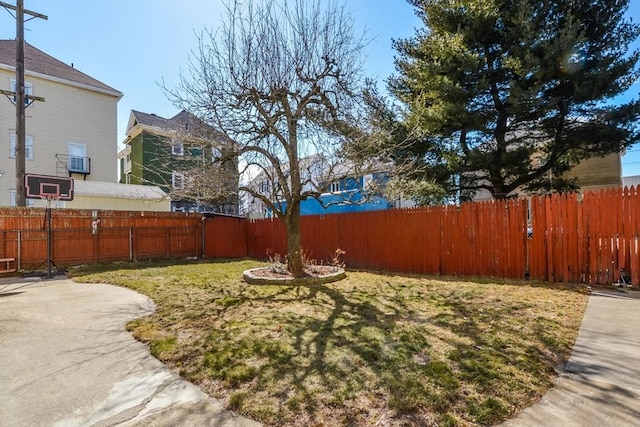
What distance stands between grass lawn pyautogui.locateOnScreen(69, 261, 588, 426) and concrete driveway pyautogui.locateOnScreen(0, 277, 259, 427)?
19cm

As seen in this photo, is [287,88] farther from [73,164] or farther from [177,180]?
[73,164]

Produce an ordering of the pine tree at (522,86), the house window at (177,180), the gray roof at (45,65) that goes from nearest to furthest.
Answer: the house window at (177,180) → the pine tree at (522,86) → the gray roof at (45,65)

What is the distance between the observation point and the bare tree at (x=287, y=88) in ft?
23.4

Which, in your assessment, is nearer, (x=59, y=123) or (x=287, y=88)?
(x=287, y=88)

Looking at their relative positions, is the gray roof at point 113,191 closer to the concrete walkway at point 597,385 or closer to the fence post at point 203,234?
the fence post at point 203,234

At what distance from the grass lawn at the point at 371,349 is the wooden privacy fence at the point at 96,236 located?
7.14 m

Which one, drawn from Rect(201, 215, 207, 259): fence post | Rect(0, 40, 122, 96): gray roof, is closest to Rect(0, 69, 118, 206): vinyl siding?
Rect(0, 40, 122, 96): gray roof

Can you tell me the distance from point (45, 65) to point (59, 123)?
3215mm


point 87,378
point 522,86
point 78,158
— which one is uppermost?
point 522,86

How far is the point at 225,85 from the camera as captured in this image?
736 centimetres

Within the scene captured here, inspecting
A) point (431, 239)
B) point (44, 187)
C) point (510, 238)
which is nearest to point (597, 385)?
point (510, 238)

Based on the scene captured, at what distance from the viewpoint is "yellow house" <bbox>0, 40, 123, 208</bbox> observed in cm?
1591

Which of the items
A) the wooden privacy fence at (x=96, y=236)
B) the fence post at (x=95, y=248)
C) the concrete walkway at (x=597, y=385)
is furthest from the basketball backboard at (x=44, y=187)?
the concrete walkway at (x=597, y=385)

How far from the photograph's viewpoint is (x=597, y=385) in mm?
2764
